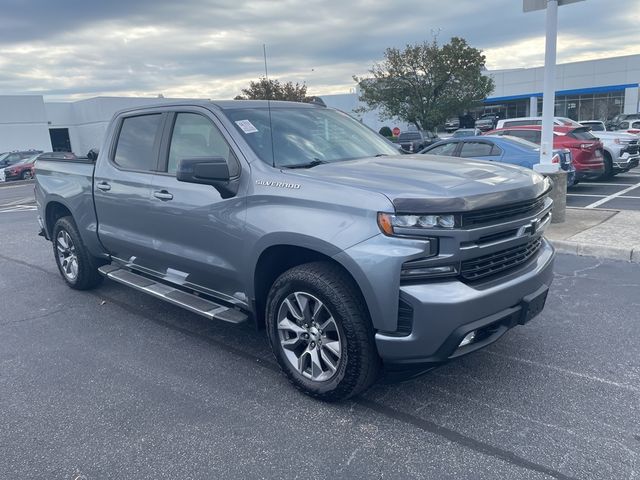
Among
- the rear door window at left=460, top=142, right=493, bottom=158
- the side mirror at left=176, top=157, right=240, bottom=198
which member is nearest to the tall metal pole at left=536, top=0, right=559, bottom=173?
the rear door window at left=460, top=142, right=493, bottom=158

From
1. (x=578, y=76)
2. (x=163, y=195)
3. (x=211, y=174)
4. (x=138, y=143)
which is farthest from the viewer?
(x=578, y=76)

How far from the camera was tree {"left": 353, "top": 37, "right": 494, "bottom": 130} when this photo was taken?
108ft

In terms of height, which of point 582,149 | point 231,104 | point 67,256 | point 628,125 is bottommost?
point 628,125

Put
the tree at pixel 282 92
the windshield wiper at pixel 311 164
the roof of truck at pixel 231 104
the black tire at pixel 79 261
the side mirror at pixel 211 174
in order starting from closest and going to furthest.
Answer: the side mirror at pixel 211 174, the windshield wiper at pixel 311 164, the roof of truck at pixel 231 104, the black tire at pixel 79 261, the tree at pixel 282 92

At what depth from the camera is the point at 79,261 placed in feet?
19.6

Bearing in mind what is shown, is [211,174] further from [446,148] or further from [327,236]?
[446,148]

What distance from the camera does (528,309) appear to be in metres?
3.39

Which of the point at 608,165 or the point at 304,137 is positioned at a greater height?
the point at 304,137

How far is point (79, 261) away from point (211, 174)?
3.09 meters

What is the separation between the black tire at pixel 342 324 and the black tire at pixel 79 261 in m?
3.27

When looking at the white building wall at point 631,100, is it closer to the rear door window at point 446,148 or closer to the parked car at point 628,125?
the parked car at point 628,125

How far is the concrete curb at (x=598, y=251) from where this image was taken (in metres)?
6.66

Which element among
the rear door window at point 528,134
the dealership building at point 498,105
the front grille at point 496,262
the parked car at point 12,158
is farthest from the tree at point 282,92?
the front grille at point 496,262

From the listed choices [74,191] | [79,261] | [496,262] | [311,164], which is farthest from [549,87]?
[79,261]
